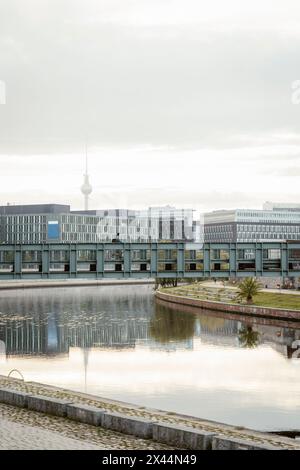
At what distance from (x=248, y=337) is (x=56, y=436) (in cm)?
4522

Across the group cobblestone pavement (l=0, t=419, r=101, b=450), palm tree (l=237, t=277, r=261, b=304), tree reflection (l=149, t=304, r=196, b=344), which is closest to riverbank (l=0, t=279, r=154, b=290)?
tree reflection (l=149, t=304, r=196, b=344)

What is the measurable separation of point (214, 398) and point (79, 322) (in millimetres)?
42719

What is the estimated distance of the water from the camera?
112ft

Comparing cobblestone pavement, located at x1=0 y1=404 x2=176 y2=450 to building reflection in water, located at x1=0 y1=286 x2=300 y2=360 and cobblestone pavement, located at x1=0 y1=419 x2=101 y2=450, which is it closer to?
cobblestone pavement, located at x1=0 y1=419 x2=101 y2=450

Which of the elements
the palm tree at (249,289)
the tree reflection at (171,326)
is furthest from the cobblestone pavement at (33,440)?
the palm tree at (249,289)

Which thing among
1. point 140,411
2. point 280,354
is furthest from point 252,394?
point 280,354

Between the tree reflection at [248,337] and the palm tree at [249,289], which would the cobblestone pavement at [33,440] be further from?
the palm tree at [249,289]

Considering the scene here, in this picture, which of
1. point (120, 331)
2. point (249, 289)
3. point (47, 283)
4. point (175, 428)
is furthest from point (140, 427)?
point (47, 283)

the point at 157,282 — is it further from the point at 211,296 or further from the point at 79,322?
the point at 79,322

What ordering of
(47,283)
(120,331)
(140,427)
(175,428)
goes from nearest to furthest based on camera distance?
(175,428) → (140,427) → (120,331) → (47,283)

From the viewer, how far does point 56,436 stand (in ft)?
69.2

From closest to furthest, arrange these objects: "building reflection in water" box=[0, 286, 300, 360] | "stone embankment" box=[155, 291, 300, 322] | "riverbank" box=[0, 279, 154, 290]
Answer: "building reflection in water" box=[0, 286, 300, 360] < "stone embankment" box=[155, 291, 300, 322] < "riverbank" box=[0, 279, 154, 290]

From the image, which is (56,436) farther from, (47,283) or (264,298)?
(47,283)

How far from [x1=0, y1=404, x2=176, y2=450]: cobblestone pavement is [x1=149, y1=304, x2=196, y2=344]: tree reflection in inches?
1458
